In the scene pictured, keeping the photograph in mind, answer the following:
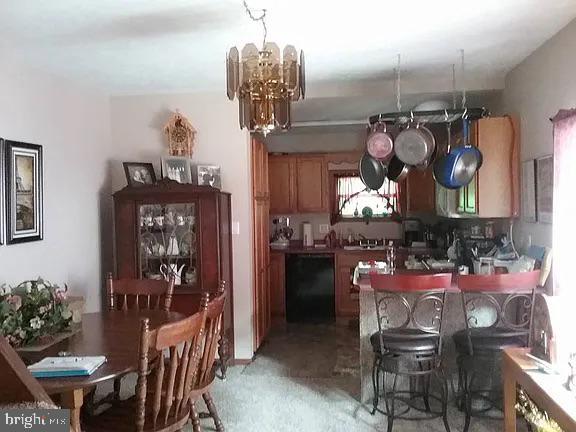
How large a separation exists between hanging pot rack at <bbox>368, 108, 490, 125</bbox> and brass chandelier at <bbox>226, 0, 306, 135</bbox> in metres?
1.76

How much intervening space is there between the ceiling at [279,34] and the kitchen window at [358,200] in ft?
8.41

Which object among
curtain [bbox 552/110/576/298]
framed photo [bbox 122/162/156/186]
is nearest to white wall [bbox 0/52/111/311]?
framed photo [bbox 122/162/156/186]

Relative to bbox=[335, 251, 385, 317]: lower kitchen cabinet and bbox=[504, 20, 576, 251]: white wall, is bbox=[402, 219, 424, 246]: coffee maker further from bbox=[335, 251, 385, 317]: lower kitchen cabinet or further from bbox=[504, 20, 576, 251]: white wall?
bbox=[504, 20, 576, 251]: white wall

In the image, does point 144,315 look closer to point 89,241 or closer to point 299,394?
point 299,394

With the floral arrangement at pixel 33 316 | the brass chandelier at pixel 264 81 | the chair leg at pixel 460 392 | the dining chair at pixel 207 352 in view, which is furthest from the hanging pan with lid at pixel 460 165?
the floral arrangement at pixel 33 316

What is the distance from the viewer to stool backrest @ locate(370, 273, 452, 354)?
3051 mm

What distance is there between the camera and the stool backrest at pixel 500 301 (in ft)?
9.84

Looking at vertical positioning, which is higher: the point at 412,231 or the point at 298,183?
the point at 298,183

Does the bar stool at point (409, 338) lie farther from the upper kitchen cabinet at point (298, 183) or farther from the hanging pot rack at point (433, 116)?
the upper kitchen cabinet at point (298, 183)

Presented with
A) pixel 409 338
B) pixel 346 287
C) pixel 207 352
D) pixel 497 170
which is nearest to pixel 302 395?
pixel 409 338

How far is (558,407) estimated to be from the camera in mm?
2006

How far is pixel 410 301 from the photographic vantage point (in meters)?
3.41

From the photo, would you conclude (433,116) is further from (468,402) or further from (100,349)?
(100,349)

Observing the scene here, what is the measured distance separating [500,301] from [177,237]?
2476 millimetres
